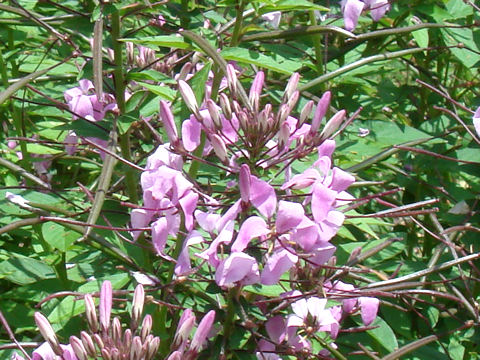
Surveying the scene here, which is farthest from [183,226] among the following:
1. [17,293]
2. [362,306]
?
[17,293]

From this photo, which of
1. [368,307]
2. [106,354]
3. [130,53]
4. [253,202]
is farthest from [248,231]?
[130,53]

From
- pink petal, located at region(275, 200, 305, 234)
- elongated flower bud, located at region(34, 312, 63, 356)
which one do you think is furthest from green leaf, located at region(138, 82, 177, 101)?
elongated flower bud, located at region(34, 312, 63, 356)

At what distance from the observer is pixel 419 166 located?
2.14 meters

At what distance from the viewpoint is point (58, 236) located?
1.48 m

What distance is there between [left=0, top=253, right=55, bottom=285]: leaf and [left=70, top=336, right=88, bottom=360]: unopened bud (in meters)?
0.68

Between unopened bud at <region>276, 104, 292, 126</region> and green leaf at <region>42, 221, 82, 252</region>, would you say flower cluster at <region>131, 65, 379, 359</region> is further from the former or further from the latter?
green leaf at <region>42, 221, 82, 252</region>

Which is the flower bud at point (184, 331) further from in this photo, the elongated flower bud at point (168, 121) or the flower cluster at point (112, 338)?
the elongated flower bud at point (168, 121)

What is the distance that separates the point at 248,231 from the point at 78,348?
0.27 m

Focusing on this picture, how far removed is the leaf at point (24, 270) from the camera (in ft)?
5.45

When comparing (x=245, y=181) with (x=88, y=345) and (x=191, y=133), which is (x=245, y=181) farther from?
(x=88, y=345)

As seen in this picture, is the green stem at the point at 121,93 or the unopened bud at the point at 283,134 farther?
the green stem at the point at 121,93

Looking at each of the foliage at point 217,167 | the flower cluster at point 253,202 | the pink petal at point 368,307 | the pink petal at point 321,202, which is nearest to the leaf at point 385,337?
the foliage at point 217,167

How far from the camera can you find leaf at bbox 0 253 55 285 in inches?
65.4

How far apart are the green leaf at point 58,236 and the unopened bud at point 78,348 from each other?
455mm
